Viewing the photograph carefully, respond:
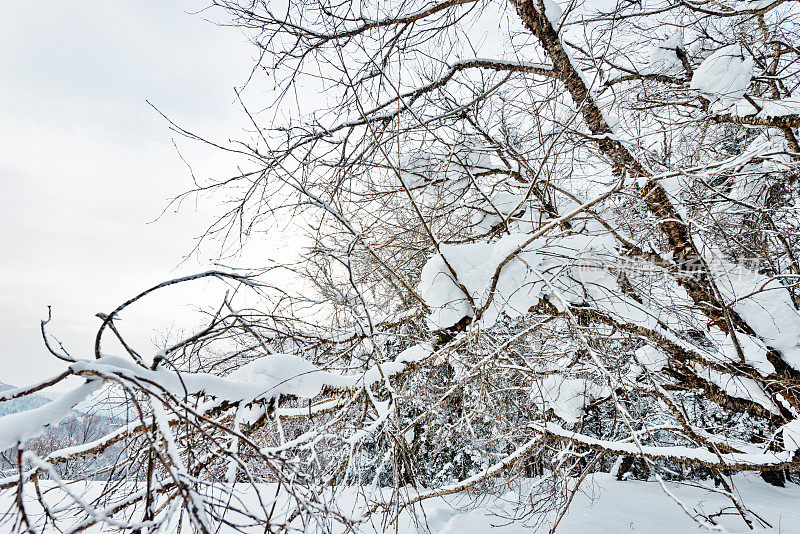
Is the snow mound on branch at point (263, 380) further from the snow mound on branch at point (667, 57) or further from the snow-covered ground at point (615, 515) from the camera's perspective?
the snow mound on branch at point (667, 57)

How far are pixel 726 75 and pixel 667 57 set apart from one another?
90cm

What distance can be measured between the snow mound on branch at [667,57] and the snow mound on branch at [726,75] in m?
0.62

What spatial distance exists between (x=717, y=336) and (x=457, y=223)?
2.43 metres

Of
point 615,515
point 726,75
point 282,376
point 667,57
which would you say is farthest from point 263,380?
point 615,515

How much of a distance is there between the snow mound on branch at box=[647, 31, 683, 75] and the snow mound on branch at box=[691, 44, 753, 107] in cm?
62

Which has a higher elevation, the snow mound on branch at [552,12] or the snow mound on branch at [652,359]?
the snow mound on branch at [552,12]

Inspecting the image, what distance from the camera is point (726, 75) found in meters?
2.75

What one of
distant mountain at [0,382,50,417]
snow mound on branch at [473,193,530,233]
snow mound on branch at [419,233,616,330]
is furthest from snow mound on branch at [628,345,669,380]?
distant mountain at [0,382,50,417]

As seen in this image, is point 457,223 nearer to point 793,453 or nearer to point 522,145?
point 522,145

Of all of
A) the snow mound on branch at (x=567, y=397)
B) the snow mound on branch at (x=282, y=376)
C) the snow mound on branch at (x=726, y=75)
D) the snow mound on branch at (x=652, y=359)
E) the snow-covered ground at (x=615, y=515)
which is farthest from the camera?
the snow-covered ground at (x=615, y=515)

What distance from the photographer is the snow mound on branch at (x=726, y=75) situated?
271cm

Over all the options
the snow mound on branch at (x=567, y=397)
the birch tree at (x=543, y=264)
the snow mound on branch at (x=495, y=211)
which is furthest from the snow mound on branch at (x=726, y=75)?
the snow mound on branch at (x=567, y=397)

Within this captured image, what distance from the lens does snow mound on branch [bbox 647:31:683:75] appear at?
A: 3.39 metres

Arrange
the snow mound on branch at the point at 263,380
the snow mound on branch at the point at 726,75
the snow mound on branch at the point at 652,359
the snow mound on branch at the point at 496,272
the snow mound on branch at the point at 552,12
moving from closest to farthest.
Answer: the snow mound on branch at the point at 263,380 → the snow mound on branch at the point at 496,272 → the snow mound on branch at the point at 726,75 → the snow mound on branch at the point at 552,12 → the snow mound on branch at the point at 652,359
